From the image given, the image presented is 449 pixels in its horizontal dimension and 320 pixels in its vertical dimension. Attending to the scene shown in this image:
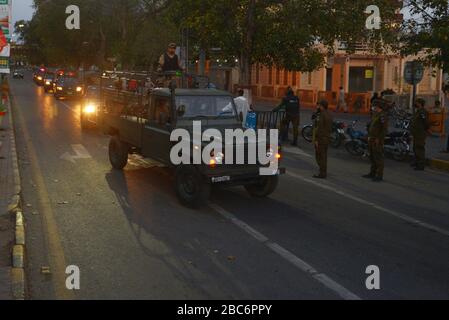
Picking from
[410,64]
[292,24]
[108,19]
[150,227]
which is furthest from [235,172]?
[108,19]

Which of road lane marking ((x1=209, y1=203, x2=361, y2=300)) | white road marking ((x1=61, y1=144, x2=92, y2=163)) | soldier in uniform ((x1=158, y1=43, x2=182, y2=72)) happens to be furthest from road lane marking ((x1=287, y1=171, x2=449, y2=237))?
white road marking ((x1=61, y1=144, x2=92, y2=163))

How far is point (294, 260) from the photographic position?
751 cm

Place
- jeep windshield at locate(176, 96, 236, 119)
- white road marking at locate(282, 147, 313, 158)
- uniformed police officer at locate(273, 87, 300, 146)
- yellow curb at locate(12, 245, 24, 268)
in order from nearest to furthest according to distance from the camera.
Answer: yellow curb at locate(12, 245, 24, 268) < jeep windshield at locate(176, 96, 236, 119) < white road marking at locate(282, 147, 313, 158) < uniformed police officer at locate(273, 87, 300, 146)

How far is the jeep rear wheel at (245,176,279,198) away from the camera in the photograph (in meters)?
11.0

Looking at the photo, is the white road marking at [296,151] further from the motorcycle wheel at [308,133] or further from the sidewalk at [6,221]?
the sidewalk at [6,221]

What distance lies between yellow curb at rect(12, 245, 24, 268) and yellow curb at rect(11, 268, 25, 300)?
19 cm

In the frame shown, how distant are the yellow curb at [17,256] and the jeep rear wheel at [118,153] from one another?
612cm

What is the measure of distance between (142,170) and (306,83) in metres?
32.6

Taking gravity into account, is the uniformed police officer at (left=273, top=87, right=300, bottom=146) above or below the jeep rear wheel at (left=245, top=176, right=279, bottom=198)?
above

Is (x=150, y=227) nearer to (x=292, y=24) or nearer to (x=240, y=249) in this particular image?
(x=240, y=249)

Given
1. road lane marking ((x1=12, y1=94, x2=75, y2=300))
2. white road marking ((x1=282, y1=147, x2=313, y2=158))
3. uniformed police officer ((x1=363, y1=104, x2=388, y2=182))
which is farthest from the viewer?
white road marking ((x1=282, y1=147, x2=313, y2=158))

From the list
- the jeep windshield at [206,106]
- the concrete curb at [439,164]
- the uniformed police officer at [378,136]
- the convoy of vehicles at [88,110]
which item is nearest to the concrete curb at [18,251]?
the jeep windshield at [206,106]

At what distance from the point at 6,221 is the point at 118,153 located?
499cm

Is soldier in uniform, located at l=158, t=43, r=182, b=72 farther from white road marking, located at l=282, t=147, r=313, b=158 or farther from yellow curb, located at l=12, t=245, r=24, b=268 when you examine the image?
yellow curb, located at l=12, t=245, r=24, b=268
